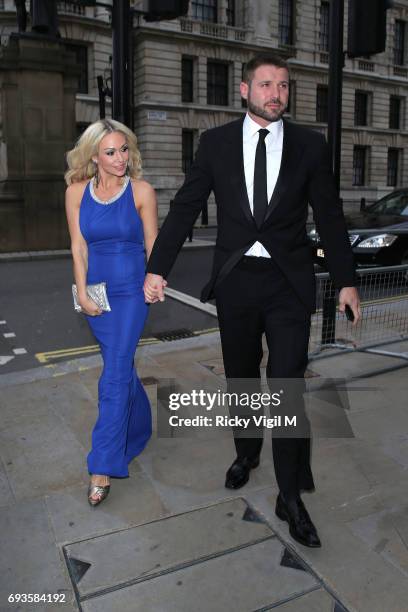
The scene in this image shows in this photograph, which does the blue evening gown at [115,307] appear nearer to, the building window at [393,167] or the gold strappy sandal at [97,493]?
the gold strappy sandal at [97,493]

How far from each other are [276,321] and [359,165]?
124 feet

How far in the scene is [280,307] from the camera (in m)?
2.91

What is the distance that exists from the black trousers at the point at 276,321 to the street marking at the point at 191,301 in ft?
15.7

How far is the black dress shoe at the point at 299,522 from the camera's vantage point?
2.69 metres

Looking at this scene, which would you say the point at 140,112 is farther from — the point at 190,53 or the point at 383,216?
the point at 383,216

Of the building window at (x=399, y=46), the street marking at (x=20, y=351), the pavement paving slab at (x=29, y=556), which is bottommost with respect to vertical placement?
the pavement paving slab at (x=29, y=556)

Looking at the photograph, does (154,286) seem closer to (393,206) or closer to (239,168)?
(239,168)

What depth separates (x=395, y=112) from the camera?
40125mm

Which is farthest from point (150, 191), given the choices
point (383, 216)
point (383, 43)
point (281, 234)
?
point (383, 216)

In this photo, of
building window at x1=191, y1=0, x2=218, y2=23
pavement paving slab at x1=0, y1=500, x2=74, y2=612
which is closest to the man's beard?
pavement paving slab at x1=0, y1=500, x2=74, y2=612

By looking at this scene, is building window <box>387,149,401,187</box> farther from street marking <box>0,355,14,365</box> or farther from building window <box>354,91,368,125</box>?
→ street marking <box>0,355,14,365</box>

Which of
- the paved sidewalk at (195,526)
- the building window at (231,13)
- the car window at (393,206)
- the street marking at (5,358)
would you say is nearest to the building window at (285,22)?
the building window at (231,13)

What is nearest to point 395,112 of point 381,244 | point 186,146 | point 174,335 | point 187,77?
point 187,77

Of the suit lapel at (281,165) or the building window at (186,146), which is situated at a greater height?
the building window at (186,146)
